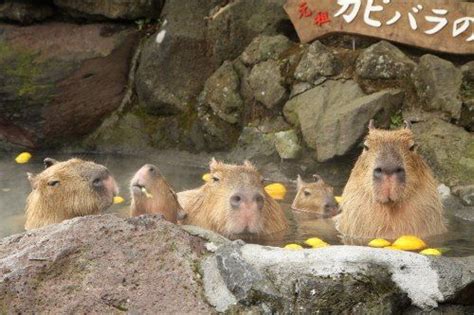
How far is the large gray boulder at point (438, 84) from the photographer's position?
30.1 ft

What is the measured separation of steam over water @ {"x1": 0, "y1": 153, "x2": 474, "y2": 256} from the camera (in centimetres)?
676

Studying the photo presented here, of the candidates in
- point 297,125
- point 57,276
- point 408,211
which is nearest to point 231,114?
point 297,125

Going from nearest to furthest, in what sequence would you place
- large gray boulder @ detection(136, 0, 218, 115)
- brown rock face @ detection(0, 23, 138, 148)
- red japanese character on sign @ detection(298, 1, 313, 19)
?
red japanese character on sign @ detection(298, 1, 313, 19) → large gray boulder @ detection(136, 0, 218, 115) → brown rock face @ detection(0, 23, 138, 148)

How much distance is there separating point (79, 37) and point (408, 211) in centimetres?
591

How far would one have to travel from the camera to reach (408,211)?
6.88 m

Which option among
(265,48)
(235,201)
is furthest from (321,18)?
(235,201)

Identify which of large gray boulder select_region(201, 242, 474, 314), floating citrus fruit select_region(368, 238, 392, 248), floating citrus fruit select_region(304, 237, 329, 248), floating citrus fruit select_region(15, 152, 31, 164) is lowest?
floating citrus fruit select_region(15, 152, 31, 164)

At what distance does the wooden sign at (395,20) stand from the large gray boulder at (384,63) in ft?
0.44

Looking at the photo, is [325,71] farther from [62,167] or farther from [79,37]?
[62,167]

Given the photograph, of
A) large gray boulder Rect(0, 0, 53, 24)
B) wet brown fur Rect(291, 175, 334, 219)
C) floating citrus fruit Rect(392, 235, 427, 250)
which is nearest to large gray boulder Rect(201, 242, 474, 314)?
floating citrus fruit Rect(392, 235, 427, 250)

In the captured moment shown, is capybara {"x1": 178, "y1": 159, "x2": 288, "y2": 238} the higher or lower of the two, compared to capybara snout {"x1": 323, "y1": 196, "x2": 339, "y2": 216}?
higher

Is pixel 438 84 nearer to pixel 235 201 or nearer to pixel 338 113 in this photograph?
pixel 338 113

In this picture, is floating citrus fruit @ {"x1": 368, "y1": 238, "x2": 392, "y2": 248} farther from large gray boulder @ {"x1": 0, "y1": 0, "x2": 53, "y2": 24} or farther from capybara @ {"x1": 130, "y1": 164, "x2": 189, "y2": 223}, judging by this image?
large gray boulder @ {"x1": 0, "y1": 0, "x2": 53, "y2": 24}

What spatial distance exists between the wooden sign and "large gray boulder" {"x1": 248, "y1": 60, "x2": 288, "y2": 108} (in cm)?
46
